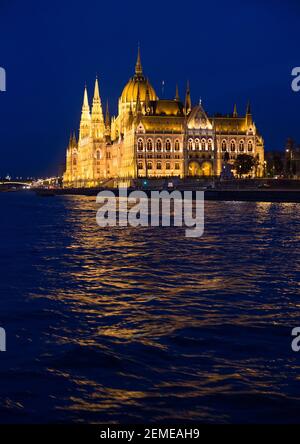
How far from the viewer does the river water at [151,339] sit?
A: 284 inches

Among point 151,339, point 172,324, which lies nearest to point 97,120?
point 172,324

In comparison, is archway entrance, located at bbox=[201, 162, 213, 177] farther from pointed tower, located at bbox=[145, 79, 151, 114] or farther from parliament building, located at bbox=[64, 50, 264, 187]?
pointed tower, located at bbox=[145, 79, 151, 114]

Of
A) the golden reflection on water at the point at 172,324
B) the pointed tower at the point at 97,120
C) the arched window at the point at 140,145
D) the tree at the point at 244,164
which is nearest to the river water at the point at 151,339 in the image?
the golden reflection on water at the point at 172,324

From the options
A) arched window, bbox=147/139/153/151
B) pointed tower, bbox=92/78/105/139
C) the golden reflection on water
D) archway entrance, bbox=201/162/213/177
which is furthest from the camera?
pointed tower, bbox=92/78/105/139

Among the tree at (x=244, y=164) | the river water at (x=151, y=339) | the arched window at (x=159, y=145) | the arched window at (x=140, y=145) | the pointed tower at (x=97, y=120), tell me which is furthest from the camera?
the pointed tower at (x=97, y=120)

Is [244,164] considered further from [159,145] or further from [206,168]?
[159,145]

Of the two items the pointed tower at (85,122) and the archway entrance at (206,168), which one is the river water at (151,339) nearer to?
the archway entrance at (206,168)

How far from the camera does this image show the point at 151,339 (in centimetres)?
984

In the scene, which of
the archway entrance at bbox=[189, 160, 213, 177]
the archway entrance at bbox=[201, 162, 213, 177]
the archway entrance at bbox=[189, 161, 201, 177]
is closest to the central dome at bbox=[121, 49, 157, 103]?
the archway entrance at bbox=[189, 161, 201, 177]

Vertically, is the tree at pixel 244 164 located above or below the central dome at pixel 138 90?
below

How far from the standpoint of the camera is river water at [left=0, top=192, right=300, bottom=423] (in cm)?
721

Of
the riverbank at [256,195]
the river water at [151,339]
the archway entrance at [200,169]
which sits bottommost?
the river water at [151,339]

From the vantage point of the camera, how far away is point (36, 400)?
291 inches
